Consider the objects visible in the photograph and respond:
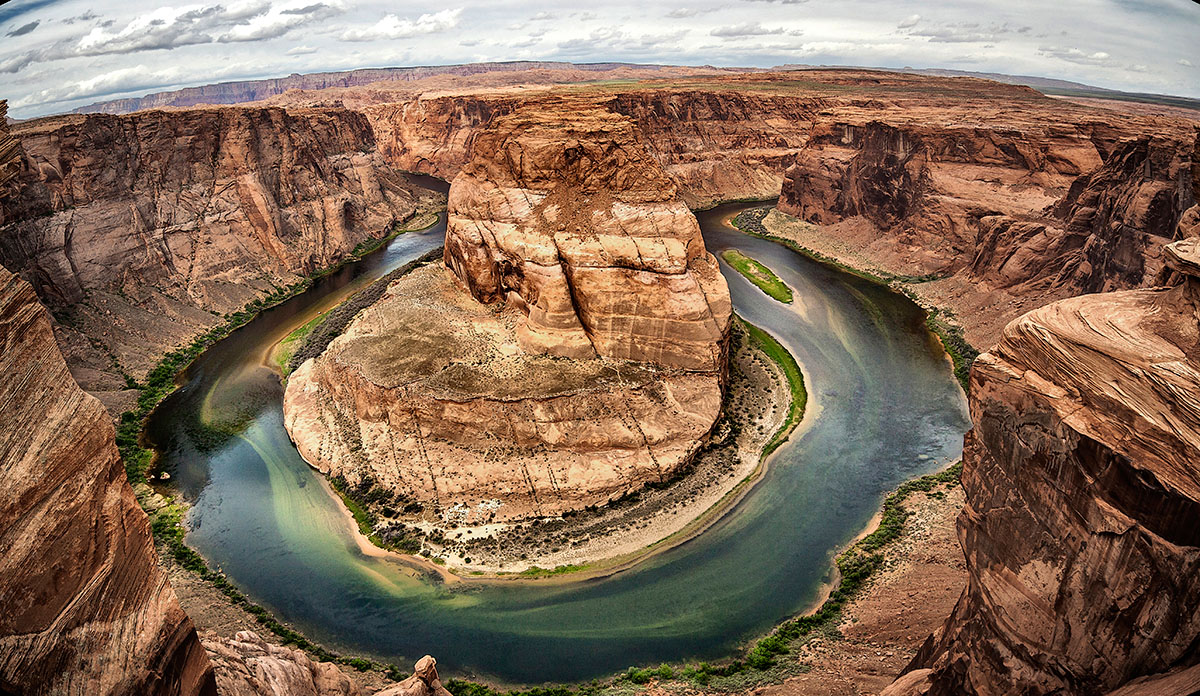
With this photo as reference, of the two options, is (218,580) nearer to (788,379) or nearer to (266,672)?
(266,672)

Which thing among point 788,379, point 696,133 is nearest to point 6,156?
point 788,379

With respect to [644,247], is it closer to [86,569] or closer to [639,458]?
[639,458]

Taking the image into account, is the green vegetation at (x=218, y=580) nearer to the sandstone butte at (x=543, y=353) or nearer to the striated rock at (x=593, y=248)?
the sandstone butte at (x=543, y=353)

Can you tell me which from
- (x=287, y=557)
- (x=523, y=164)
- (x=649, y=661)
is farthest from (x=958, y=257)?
(x=287, y=557)

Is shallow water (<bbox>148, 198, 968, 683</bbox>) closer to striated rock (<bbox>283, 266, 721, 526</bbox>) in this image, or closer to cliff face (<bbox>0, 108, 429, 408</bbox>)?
striated rock (<bbox>283, 266, 721, 526</bbox>)

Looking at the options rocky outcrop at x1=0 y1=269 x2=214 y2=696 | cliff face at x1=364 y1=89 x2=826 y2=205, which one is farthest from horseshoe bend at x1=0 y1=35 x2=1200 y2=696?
cliff face at x1=364 y1=89 x2=826 y2=205

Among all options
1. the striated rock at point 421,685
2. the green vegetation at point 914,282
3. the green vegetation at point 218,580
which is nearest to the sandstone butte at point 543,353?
the green vegetation at point 218,580
